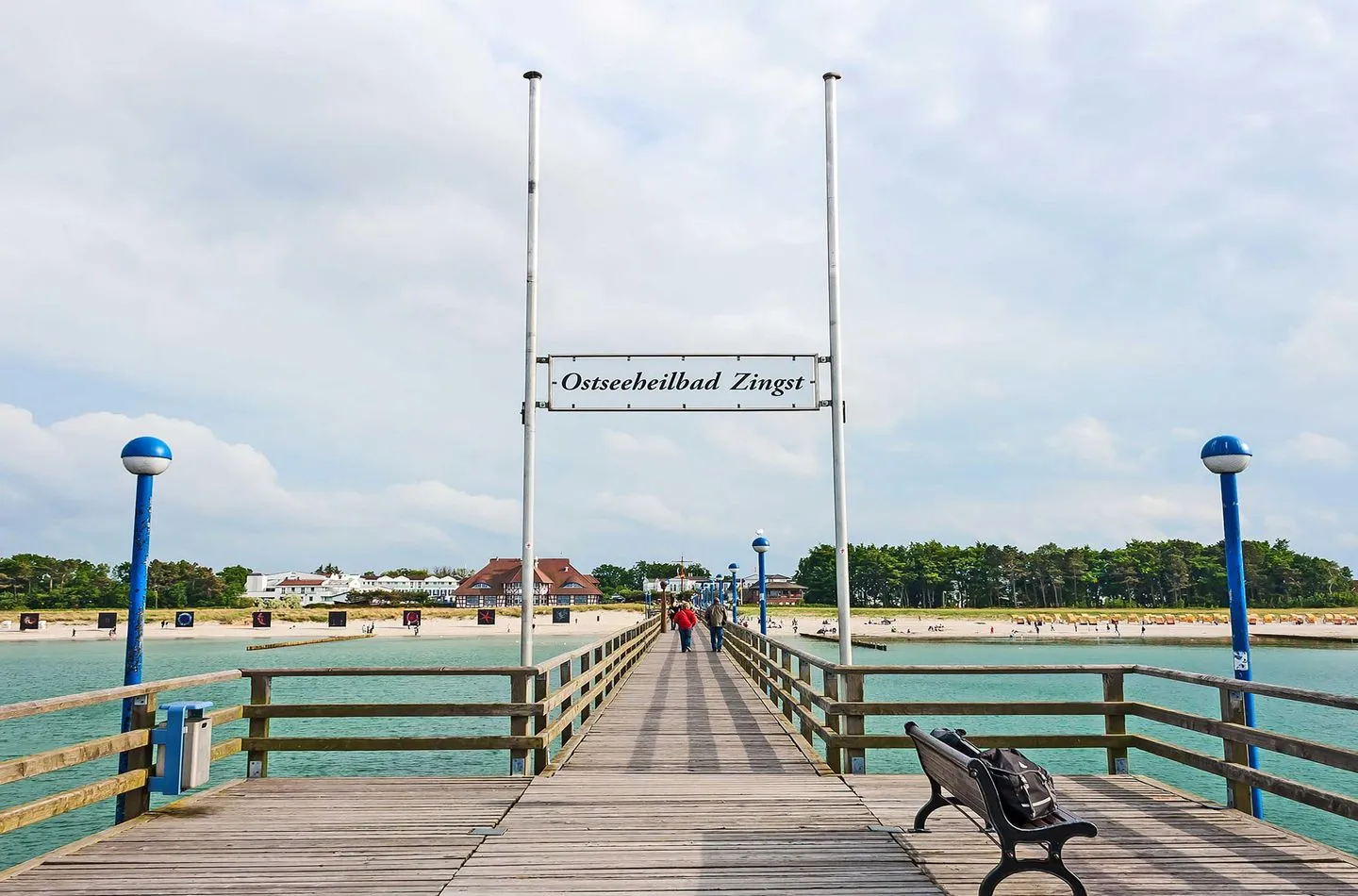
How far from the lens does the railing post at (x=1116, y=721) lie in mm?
8055

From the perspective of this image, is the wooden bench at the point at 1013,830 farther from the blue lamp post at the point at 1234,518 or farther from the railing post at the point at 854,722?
the blue lamp post at the point at 1234,518

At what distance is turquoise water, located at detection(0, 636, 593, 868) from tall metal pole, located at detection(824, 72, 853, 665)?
11.9m

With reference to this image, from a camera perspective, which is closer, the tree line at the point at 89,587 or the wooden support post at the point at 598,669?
the wooden support post at the point at 598,669

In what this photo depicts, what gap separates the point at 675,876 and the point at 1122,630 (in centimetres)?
11411

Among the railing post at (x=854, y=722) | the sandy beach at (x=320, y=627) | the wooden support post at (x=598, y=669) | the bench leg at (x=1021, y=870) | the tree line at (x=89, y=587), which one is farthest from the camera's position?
the tree line at (x=89, y=587)

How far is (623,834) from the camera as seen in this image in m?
6.10

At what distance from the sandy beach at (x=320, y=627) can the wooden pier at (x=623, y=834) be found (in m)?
79.8

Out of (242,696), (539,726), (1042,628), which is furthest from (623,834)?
(1042,628)

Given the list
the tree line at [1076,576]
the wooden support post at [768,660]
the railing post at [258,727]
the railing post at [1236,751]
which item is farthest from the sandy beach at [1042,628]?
the railing post at [1236,751]

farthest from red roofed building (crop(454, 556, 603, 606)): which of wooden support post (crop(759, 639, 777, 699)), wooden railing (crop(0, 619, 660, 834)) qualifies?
wooden railing (crop(0, 619, 660, 834))

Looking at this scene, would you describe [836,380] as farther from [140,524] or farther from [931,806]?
[140,524]

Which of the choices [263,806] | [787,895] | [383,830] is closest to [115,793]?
[263,806]

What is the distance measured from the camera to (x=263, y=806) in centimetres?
693

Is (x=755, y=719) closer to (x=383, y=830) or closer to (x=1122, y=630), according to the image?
(x=383, y=830)
